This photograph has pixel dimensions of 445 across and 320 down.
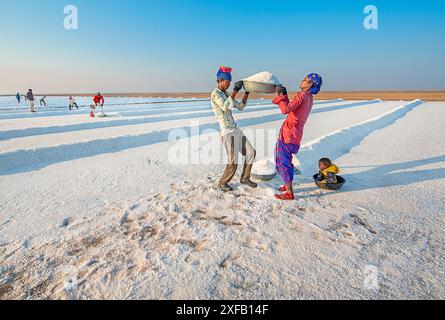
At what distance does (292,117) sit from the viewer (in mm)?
3746

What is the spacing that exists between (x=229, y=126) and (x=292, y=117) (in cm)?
97

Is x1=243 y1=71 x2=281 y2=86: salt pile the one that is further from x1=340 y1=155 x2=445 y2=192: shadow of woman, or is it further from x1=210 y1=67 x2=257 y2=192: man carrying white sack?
x1=340 y1=155 x2=445 y2=192: shadow of woman

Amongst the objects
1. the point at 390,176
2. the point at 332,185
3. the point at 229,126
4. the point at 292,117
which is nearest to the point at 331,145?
the point at 390,176

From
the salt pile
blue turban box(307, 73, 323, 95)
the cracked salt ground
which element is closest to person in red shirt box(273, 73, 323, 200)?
blue turban box(307, 73, 323, 95)

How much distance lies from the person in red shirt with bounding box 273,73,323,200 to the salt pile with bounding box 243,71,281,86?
15cm

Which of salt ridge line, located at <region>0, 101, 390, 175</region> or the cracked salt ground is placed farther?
salt ridge line, located at <region>0, 101, 390, 175</region>

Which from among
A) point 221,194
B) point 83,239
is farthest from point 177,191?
point 83,239

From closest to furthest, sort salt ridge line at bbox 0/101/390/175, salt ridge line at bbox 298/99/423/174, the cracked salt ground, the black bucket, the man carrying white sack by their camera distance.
Answer: the cracked salt ground → the man carrying white sack → the black bucket → salt ridge line at bbox 0/101/390/175 → salt ridge line at bbox 298/99/423/174

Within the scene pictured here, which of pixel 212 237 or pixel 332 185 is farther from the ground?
pixel 332 185

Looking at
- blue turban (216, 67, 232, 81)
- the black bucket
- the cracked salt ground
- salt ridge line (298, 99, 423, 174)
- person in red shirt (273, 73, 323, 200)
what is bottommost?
the cracked salt ground

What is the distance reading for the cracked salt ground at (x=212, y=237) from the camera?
2.16 meters

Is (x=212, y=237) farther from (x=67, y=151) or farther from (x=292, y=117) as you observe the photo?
(x=67, y=151)

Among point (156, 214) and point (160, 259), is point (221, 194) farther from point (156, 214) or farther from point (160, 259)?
point (160, 259)

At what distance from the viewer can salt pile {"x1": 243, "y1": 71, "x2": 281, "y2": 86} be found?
3.61 m
